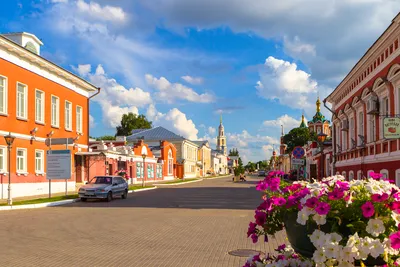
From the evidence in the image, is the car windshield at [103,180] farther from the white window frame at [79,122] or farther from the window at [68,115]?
the white window frame at [79,122]

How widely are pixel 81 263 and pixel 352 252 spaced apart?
6044 mm

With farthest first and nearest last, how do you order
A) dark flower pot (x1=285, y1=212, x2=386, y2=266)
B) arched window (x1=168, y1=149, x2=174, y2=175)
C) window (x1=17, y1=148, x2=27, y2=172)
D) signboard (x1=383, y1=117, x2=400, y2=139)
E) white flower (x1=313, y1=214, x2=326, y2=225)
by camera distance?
arched window (x1=168, y1=149, x2=174, y2=175) → window (x1=17, y1=148, x2=27, y2=172) → signboard (x1=383, y1=117, x2=400, y2=139) → dark flower pot (x1=285, y1=212, x2=386, y2=266) → white flower (x1=313, y1=214, x2=326, y2=225)

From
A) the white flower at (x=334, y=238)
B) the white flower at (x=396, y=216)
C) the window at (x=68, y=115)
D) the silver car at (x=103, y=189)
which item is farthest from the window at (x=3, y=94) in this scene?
the white flower at (x=396, y=216)

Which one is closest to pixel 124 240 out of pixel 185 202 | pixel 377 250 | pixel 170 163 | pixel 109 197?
pixel 377 250

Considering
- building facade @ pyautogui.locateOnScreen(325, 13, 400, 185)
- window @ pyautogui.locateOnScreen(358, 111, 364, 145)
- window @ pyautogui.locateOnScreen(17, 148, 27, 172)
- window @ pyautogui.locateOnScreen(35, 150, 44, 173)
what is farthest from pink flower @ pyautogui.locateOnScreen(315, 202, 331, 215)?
window @ pyautogui.locateOnScreen(35, 150, 44, 173)

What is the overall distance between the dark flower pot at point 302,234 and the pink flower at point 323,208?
0.17 metres

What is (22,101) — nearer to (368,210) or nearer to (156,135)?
(368,210)

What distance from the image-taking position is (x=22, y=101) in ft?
88.0

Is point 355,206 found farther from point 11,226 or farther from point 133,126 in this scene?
point 133,126

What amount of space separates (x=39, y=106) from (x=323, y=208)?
28.4 m

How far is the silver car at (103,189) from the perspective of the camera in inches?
938

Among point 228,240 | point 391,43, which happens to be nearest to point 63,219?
point 228,240

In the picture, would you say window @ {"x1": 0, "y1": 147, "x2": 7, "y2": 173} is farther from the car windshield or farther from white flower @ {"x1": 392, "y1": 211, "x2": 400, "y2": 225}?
white flower @ {"x1": 392, "y1": 211, "x2": 400, "y2": 225}

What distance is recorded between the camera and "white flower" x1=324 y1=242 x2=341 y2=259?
10.2 ft
